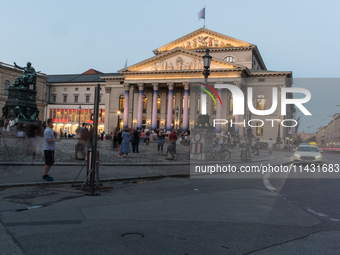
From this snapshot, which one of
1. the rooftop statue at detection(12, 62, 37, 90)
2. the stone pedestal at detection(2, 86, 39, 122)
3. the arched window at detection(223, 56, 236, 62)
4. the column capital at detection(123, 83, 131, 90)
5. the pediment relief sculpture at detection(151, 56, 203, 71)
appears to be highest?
the arched window at detection(223, 56, 236, 62)

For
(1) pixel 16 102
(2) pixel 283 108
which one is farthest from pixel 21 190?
(1) pixel 16 102

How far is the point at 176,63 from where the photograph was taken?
59.6 m

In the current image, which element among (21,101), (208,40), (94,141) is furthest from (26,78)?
(208,40)

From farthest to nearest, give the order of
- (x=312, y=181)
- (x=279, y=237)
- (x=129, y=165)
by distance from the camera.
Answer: (x=129, y=165) < (x=312, y=181) < (x=279, y=237)

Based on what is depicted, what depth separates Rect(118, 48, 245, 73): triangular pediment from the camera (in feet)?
188

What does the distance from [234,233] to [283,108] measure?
6.05 m

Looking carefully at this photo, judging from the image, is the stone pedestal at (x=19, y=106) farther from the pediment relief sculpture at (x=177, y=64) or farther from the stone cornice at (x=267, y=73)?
the stone cornice at (x=267, y=73)

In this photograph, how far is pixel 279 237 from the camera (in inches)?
193

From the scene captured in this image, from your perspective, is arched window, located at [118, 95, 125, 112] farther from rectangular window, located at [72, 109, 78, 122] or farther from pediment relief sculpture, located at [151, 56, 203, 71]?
rectangular window, located at [72, 109, 78, 122]

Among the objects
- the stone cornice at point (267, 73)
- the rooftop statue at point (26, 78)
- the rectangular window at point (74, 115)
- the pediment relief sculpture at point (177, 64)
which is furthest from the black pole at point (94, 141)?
the rectangular window at point (74, 115)

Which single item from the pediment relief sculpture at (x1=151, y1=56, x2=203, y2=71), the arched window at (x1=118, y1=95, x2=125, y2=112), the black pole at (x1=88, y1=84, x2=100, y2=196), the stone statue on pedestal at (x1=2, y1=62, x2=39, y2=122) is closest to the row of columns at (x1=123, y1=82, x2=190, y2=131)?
the pediment relief sculpture at (x1=151, y1=56, x2=203, y2=71)

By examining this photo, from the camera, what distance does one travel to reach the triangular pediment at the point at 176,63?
57297mm

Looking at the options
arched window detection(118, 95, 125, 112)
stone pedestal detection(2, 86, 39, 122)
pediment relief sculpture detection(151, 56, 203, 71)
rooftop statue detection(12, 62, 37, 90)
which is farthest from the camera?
arched window detection(118, 95, 125, 112)

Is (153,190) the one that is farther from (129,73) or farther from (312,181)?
(129,73)
